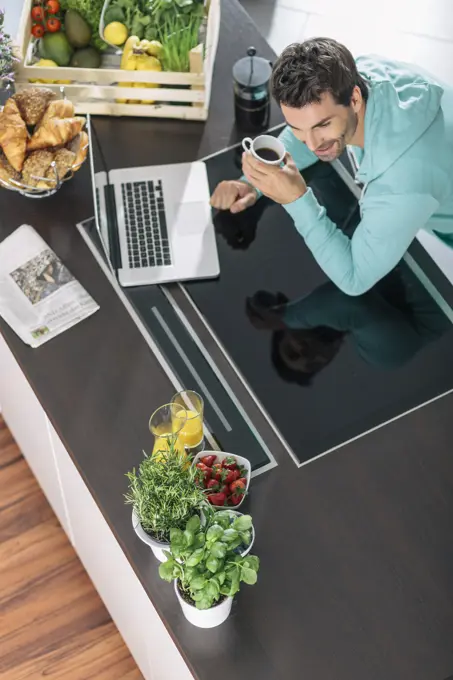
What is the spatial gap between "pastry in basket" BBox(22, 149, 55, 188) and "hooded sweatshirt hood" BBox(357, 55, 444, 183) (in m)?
0.71

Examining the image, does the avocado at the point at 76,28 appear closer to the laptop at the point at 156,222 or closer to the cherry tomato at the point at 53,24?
the cherry tomato at the point at 53,24

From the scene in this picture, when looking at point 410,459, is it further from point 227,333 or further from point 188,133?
point 188,133

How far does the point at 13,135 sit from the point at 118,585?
1.04 m

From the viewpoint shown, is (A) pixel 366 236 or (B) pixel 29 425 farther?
(B) pixel 29 425

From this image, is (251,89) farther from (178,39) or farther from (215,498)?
(215,498)

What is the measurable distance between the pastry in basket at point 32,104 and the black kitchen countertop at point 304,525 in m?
0.29

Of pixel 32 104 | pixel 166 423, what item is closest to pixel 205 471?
pixel 166 423

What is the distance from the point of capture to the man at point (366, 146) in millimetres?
1643

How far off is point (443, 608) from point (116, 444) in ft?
2.29

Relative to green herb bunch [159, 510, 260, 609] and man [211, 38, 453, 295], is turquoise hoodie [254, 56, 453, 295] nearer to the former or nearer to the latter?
man [211, 38, 453, 295]

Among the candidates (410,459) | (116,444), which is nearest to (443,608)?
(410,459)

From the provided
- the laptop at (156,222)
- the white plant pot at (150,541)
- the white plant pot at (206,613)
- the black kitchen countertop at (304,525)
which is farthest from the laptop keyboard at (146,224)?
the white plant pot at (206,613)

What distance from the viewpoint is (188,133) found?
7.04 ft

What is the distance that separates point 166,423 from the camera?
1628 mm
